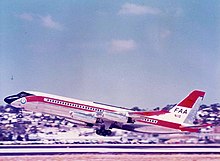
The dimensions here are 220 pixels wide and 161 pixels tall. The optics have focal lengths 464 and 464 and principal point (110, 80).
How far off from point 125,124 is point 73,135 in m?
2.58

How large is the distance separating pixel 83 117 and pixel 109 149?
193cm

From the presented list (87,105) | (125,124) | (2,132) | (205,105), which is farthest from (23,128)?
(205,105)

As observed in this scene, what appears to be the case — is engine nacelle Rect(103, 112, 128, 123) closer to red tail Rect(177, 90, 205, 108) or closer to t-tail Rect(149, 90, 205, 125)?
t-tail Rect(149, 90, 205, 125)

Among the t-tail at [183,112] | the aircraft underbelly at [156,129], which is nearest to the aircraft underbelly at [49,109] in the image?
the aircraft underbelly at [156,129]

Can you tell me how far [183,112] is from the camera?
22.6 metres

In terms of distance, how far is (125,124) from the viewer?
72.3ft

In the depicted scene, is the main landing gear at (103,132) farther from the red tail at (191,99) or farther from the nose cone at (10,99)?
the nose cone at (10,99)

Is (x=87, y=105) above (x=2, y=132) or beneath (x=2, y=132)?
above

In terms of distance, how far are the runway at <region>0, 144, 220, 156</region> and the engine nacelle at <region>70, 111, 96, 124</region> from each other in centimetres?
129

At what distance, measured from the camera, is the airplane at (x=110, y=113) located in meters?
21.6

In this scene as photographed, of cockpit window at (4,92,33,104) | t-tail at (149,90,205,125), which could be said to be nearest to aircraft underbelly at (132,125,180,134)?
t-tail at (149,90,205,125)

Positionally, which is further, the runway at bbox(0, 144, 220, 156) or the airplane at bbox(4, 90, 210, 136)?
the airplane at bbox(4, 90, 210, 136)

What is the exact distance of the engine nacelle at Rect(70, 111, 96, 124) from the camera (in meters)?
21.6

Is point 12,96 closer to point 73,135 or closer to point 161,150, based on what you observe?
point 73,135
